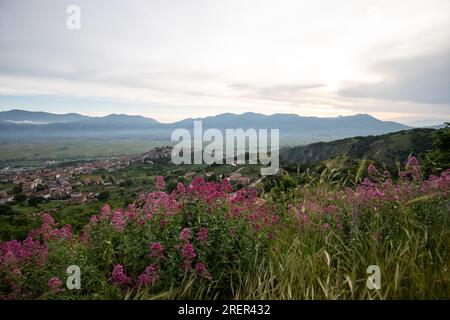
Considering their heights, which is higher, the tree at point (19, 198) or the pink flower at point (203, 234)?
the pink flower at point (203, 234)

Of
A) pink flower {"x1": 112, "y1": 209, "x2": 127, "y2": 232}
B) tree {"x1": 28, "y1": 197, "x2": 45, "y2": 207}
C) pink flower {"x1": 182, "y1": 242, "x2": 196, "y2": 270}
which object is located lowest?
tree {"x1": 28, "y1": 197, "x2": 45, "y2": 207}

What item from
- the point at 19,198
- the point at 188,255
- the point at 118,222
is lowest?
the point at 19,198

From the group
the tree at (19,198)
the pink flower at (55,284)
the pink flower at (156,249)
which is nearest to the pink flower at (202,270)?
the pink flower at (156,249)

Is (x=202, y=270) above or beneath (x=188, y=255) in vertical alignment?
beneath

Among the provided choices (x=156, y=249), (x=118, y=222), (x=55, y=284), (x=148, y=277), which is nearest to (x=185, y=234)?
(x=156, y=249)

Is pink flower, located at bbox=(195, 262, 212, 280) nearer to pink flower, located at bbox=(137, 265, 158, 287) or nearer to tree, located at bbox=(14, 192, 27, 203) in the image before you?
pink flower, located at bbox=(137, 265, 158, 287)

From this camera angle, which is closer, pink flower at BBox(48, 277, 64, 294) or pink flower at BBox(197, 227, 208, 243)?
pink flower at BBox(48, 277, 64, 294)

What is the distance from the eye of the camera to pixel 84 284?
3.21 meters

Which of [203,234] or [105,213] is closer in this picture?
[203,234]

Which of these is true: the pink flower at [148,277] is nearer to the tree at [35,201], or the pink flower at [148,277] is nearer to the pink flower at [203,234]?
the pink flower at [203,234]

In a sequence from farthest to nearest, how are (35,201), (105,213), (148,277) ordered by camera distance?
(35,201) < (105,213) < (148,277)

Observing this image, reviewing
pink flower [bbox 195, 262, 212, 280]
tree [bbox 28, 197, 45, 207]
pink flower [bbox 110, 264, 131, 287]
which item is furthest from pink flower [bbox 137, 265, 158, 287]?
tree [bbox 28, 197, 45, 207]

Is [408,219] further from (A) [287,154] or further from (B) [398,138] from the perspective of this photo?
(A) [287,154]

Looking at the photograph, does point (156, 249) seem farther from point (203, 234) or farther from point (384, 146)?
point (384, 146)
